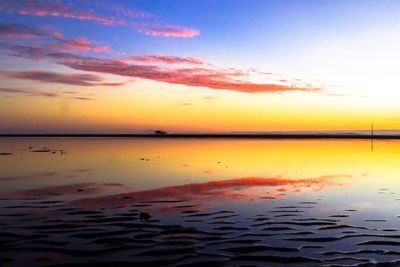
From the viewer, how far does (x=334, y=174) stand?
118 feet

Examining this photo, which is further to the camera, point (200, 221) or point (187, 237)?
point (200, 221)

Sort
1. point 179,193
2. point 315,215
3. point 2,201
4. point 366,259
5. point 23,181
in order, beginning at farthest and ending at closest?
point 23,181 → point 179,193 → point 2,201 → point 315,215 → point 366,259

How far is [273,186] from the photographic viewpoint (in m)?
28.2

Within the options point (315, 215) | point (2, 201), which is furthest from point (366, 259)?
point (2, 201)

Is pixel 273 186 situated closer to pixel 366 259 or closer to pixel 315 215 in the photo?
pixel 315 215

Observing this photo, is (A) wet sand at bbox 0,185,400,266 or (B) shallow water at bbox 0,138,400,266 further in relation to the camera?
(B) shallow water at bbox 0,138,400,266

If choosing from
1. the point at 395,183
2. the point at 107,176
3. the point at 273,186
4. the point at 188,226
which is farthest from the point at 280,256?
the point at 107,176

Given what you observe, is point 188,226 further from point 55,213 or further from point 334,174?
point 334,174

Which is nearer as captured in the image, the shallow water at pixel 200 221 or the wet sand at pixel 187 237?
the wet sand at pixel 187 237

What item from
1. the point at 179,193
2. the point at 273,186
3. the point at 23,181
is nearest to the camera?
the point at 179,193

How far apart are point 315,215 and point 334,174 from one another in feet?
63.5

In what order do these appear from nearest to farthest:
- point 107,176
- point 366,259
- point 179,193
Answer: point 366,259
point 179,193
point 107,176

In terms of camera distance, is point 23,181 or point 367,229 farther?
point 23,181

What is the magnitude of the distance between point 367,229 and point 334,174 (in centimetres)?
2145
